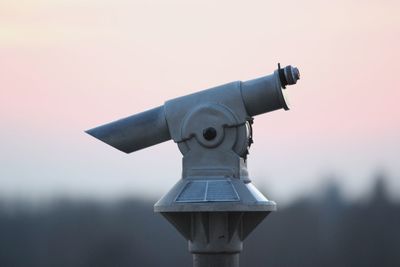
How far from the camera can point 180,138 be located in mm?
12703

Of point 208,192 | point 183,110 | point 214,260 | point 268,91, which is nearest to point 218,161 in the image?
point 208,192

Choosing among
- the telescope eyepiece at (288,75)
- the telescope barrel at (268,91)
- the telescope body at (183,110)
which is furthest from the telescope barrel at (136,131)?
the telescope eyepiece at (288,75)

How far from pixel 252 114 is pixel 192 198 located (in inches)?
35.8

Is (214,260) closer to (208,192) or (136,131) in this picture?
(208,192)

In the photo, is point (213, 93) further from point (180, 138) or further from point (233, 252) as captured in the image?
point (233, 252)

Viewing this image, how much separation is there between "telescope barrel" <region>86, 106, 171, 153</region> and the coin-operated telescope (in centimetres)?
13

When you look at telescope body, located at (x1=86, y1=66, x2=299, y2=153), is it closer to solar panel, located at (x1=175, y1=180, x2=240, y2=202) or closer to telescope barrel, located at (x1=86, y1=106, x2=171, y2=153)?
telescope barrel, located at (x1=86, y1=106, x2=171, y2=153)

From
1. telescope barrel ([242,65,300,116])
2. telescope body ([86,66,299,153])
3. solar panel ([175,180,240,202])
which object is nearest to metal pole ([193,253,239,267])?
solar panel ([175,180,240,202])

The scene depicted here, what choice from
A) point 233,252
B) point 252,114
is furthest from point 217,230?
point 252,114

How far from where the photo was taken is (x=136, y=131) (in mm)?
12961

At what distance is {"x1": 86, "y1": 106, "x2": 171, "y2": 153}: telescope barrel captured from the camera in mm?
12898

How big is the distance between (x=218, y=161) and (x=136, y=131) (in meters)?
0.83

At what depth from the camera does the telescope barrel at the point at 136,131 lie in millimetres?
12898

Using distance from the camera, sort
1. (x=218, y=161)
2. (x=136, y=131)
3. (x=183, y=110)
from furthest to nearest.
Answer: (x=136, y=131) < (x=183, y=110) < (x=218, y=161)
